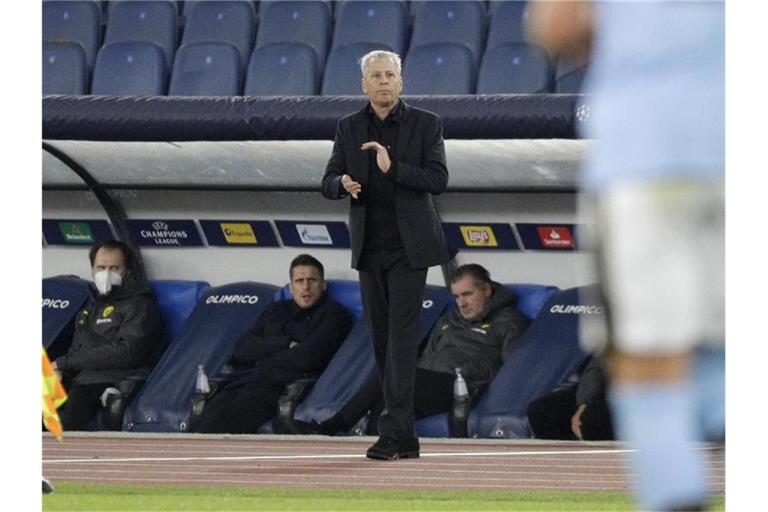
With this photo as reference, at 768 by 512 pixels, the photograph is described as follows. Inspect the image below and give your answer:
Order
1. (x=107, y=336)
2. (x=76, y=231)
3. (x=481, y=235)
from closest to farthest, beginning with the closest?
(x=107, y=336)
(x=481, y=235)
(x=76, y=231)

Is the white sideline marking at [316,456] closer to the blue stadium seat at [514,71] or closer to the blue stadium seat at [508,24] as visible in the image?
the blue stadium seat at [514,71]

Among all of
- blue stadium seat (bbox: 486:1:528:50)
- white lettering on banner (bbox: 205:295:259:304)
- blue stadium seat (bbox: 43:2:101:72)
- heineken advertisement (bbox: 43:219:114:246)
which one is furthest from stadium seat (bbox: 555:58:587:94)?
blue stadium seat (bbox: 43:2:101:72)

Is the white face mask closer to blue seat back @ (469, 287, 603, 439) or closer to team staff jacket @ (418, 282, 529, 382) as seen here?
team staff jacket @ (418, 282, 529, 382)

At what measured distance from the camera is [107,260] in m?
10.6

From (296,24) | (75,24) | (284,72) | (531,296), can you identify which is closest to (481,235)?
(531,296)

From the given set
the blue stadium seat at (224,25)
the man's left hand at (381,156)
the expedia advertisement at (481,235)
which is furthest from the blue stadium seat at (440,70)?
the man's left hand at (381,156)

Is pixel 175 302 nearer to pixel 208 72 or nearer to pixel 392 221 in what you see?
pixel 208 72

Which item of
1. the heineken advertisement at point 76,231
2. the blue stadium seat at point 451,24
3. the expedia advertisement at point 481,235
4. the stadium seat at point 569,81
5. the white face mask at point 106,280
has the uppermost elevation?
the blue stadium seat at point 451,24

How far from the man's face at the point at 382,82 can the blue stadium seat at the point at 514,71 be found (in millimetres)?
3686

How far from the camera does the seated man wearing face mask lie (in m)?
10.5

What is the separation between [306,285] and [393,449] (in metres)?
2.53

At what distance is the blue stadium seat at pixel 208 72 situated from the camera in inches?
482
